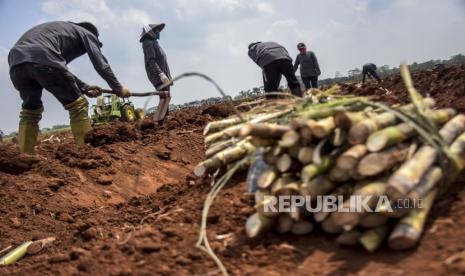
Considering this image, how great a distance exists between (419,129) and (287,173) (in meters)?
0.73

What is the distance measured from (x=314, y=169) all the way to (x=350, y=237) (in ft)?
1.25

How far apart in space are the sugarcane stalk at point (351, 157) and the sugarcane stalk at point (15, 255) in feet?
8.72

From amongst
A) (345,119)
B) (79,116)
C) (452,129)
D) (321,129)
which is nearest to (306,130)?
(321,129)

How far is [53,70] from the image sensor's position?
5648 millimetres

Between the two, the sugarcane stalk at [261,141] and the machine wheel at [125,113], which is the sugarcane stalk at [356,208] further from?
the machine wheel at [125,113]

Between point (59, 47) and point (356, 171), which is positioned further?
point (59, 47)

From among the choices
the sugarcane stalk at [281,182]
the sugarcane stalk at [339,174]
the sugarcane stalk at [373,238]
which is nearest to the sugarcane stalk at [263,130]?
the sugarcane stalk at [281,182]

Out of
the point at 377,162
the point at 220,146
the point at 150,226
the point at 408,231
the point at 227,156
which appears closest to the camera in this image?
the point at 408,231

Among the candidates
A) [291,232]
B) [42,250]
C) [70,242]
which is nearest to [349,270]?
[291,232]

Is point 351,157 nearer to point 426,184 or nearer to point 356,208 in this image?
point 356,208

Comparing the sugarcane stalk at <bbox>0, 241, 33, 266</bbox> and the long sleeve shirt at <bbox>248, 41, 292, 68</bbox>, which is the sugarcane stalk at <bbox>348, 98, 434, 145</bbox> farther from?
the long sleeve shirt at <bbox>248, 41, 292, 68</bbox>

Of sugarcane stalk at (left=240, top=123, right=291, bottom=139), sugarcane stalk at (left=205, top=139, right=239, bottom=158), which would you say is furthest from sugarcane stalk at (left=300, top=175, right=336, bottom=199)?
sugarcane stalk at (left=205, top=139, right=239, bottom=158)

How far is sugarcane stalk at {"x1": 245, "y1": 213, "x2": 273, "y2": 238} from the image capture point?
2504 mm

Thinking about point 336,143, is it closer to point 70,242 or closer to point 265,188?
point 265,188
